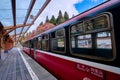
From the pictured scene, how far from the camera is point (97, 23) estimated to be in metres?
2.62

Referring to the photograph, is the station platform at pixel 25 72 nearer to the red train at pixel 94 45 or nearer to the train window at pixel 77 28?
the red train at pixel 94 45

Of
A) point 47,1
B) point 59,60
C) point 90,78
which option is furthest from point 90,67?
point 47,1

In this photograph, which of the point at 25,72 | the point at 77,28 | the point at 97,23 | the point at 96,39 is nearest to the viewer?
the point at 97,23

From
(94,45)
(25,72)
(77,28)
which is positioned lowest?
(25,72)

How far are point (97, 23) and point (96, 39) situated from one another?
495 millimetres

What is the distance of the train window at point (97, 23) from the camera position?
2.41 meters

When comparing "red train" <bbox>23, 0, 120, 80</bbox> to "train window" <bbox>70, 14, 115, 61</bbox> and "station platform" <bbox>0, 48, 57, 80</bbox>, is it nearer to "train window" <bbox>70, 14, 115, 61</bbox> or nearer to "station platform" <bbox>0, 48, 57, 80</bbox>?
"train window" <bbox>70, 14, 115, 61</bbox>

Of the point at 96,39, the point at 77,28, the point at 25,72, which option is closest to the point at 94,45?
the point at 96,39

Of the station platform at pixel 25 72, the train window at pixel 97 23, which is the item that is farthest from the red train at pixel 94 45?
the station platform at pixel 25 72

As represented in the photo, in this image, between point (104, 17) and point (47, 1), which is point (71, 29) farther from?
point (47, 1)

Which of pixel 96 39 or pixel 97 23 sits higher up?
pixel 97 23

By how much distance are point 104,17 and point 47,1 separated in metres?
5.86

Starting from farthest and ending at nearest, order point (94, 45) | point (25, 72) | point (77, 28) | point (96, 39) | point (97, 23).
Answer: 1. point (25, 72)
2. point (77, 28)
3. point (94, 45)
4. point (96, 39)
5. point (97, 23)

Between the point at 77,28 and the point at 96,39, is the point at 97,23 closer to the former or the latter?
the point at 96,39
